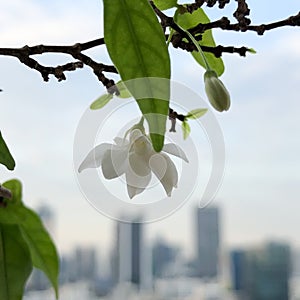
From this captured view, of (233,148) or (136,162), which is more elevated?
(233,148)

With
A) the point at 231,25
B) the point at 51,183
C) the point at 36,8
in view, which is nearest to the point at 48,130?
the point at 51,183

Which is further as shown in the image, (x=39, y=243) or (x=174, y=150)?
(x=39, y=243)

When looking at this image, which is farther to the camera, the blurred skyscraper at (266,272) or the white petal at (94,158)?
the blurred skyscraper at (266,272)

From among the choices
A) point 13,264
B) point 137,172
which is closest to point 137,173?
point 137,172

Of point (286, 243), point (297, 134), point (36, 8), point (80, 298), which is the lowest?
point (80, 298)

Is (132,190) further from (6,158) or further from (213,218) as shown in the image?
(213,218)

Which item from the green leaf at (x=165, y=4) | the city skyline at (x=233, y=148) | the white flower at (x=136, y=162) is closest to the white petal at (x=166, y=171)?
the white flower at (x=136, y=162)

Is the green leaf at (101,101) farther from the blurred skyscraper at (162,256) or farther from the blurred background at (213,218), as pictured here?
the blurred skyscraper at (162,256)

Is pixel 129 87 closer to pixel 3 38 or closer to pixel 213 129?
pixel 213 129
